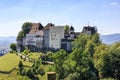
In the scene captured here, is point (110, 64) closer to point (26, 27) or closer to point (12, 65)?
point (12, 65)

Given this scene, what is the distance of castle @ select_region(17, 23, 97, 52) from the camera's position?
107625 millimetres

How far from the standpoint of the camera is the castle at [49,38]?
10762cm

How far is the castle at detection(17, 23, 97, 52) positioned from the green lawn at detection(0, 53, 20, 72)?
9.82 m

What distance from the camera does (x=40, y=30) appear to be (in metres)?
118

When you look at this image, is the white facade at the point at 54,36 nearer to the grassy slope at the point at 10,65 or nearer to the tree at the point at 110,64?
the grassy slope at the point at 10,65

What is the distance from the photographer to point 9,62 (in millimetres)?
103125

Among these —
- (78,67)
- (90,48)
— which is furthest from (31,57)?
(78,67)

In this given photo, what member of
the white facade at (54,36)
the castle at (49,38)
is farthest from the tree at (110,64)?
the white facade at (54,36)

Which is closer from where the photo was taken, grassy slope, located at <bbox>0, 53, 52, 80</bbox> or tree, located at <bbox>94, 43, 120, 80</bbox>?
tree, located at <bbox>94, 43, 120, 80</bbox>

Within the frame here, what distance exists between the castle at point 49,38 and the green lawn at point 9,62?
9.82 meters

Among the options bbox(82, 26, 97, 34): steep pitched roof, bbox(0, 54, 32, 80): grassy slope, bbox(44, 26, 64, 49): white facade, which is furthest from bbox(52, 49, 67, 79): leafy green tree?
bbox(82, 26, 97, 34): steep pitched roof

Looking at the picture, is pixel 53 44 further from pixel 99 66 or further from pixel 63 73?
pixel 99 66

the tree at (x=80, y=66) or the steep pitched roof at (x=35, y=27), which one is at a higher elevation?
the steep pitched roof at (x=35, y=27)

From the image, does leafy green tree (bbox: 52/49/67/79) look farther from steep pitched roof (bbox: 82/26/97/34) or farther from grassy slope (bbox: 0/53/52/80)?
steep pitched roof (bbox: 82/26/97/34)
